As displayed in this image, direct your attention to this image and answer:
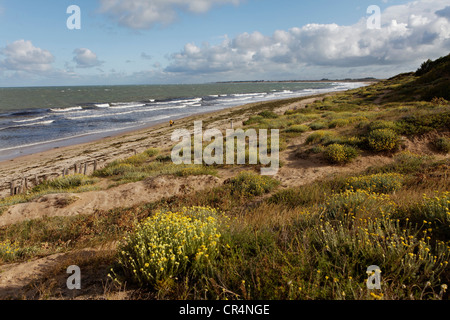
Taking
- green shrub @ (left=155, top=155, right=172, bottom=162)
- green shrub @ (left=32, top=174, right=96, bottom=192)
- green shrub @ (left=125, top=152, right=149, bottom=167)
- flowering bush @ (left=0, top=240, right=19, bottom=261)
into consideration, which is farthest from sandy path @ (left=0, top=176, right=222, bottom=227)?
green shrub @ (left=125, top=152, right=149, bottom=167)

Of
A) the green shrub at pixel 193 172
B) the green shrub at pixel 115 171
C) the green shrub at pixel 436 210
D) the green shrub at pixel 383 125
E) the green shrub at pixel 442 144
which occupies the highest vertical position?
the green shrub at pixel 383 125

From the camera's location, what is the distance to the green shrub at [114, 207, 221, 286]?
127 inches

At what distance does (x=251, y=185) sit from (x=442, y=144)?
31.8 feet

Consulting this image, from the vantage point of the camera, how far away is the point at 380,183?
7184 mm

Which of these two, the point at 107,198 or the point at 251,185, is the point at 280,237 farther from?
the point at 107,198

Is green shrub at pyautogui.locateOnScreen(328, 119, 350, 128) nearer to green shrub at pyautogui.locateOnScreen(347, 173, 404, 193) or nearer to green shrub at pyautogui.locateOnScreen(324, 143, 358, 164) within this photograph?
green shrub at pyautogui.locateOnScreen(324, 143, 358, 164)

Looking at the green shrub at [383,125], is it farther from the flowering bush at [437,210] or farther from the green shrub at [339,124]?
the flowering bush at [437,210]

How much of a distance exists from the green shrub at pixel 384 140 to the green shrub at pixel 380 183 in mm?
4930

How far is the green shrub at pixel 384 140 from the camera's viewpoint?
12.0 metres

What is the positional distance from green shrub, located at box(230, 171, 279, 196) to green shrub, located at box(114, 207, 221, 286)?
16.1 feet

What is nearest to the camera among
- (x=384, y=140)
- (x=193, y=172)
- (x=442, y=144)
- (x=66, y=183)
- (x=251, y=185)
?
(x=251, y=185)

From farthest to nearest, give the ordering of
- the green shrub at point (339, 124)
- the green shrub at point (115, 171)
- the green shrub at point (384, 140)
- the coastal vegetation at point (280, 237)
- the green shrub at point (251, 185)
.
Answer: the green shrub at point (339, 124), the green shrub at point (115, 171), the green shrub at point (384, 140), the green shrub at point (251, 185), the coastal vegetation at point (280, 237)

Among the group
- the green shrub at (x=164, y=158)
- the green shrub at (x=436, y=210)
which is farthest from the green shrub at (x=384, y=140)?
the green shrub at (x=164, y=158)

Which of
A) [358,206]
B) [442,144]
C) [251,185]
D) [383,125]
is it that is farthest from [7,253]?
[442,144]
